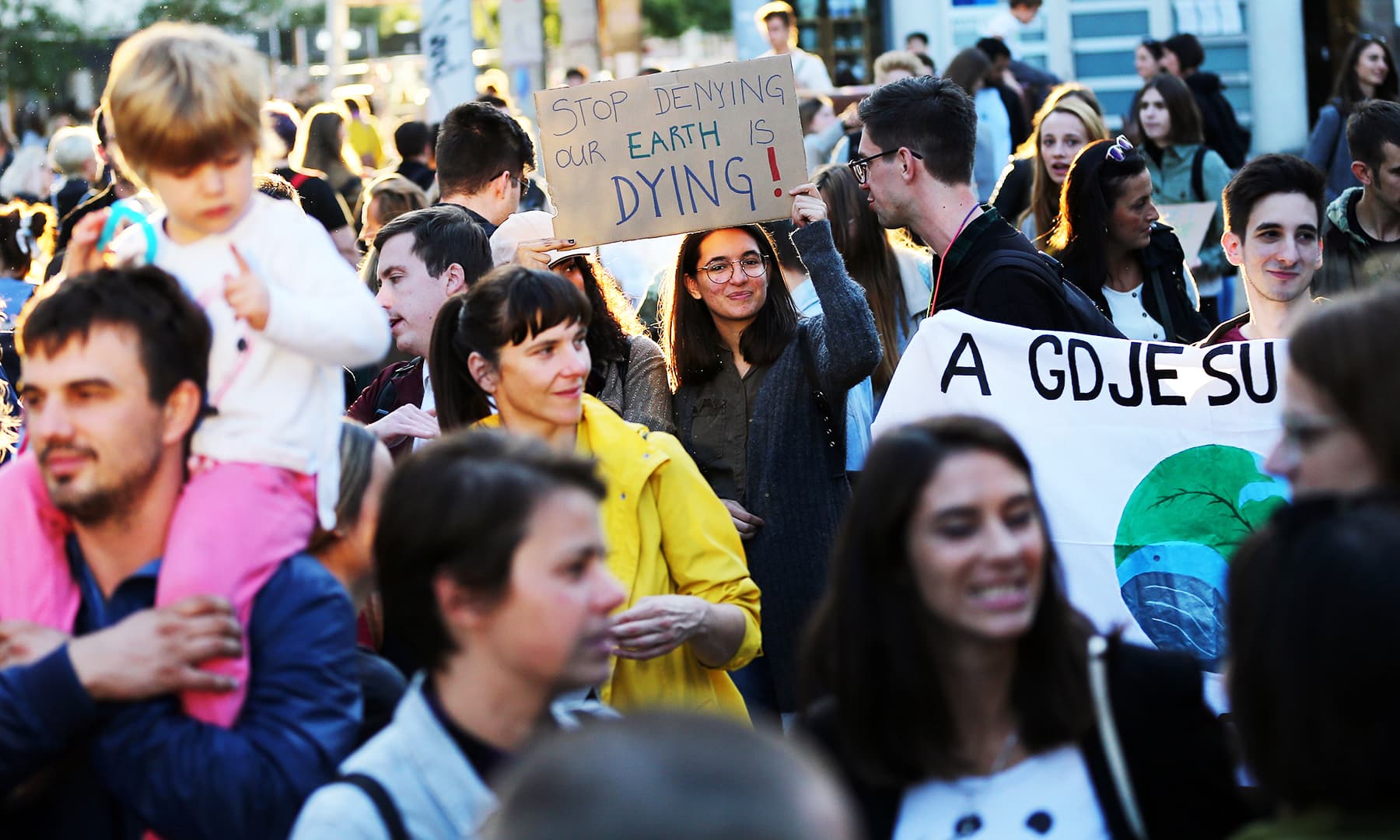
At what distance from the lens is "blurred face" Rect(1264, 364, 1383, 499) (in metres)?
2.38

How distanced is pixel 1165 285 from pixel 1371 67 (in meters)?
4.53

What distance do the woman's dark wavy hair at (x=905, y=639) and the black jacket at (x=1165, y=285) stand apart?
3990mm

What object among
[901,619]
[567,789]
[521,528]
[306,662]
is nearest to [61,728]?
[306,662]

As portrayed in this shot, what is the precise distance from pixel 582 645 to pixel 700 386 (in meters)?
2.79

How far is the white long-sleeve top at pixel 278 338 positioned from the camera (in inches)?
110

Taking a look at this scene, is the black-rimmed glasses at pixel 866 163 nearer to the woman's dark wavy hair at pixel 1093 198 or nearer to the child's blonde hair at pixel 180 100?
the woman's dark wavy hair at pixel 1093 198

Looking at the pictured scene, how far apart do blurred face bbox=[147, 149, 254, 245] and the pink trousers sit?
42cm

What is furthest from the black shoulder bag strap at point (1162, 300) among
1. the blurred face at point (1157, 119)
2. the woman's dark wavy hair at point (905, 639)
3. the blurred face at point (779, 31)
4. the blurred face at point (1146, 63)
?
the blurred face at point (779, 31)

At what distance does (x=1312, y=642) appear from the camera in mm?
1984

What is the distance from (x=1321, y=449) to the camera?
95.5 inches

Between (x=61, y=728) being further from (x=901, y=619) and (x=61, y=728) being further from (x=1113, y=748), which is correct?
(x=1113, y=748)

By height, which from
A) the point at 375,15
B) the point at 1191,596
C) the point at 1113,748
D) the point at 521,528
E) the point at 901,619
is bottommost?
the point at 1191,596


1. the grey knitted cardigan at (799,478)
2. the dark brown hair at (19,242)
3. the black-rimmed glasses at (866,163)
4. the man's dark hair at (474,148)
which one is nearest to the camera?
the grey knitted cardigan at (799,478)

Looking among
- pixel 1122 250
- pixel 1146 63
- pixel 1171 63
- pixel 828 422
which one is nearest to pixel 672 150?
pixel 828 422
